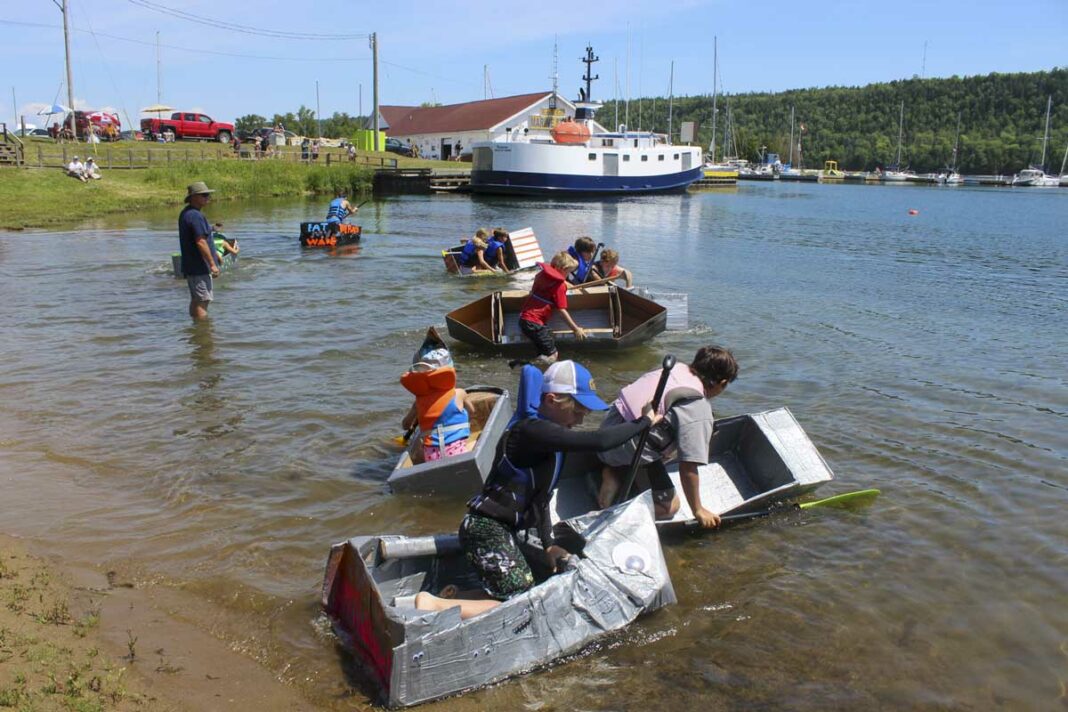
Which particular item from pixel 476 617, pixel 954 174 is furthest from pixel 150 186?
pixel 954 174

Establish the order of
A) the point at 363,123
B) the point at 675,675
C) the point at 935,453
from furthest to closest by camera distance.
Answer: the point at 363,123, the point at 935,453, the point at 675,675

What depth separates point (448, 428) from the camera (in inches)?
254

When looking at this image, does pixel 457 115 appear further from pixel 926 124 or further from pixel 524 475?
pixel 926 124

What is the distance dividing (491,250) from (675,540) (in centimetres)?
1349

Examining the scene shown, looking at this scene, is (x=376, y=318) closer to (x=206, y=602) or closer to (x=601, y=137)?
(x=206, y=602)

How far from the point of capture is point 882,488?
7.47 m

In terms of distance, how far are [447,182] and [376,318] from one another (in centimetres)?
A: 4104

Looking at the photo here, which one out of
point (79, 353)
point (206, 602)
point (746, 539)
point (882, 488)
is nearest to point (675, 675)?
point (746, 539)

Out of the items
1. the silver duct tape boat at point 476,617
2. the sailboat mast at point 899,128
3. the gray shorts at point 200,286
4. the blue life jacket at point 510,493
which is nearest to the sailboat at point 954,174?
the sailboat mast at point 899,128

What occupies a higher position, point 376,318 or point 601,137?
point 601,137

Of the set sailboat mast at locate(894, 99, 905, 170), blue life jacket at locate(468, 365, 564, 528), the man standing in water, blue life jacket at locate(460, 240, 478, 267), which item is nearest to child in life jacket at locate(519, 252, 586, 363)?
the man standing in water

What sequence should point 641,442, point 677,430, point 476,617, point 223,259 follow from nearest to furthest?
point 476,617, point 641,442, point 677,430, point 223,259

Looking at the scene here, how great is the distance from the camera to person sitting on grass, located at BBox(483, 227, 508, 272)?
19.0m

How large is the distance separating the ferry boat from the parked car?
1958 cm
